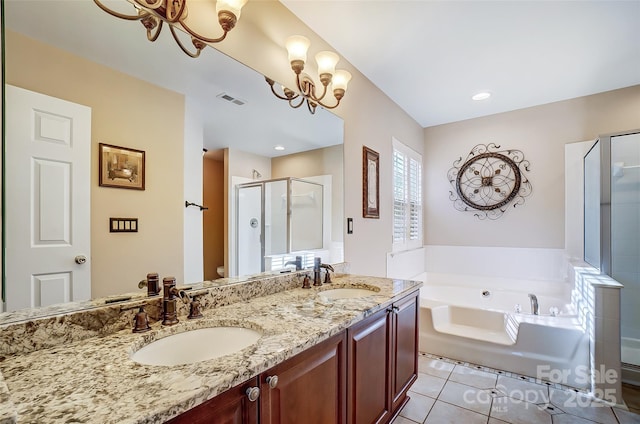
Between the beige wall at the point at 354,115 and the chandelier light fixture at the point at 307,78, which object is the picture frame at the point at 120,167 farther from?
the chandelier light fixture at the point at 307,78

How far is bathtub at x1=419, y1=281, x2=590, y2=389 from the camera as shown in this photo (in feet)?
7.08

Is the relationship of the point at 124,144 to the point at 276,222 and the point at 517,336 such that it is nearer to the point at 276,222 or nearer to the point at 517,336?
the point at 276,222

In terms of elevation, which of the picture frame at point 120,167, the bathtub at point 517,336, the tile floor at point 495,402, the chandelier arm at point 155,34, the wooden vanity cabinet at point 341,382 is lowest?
the tile floor at point 495,402

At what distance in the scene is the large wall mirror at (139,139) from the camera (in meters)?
0.83

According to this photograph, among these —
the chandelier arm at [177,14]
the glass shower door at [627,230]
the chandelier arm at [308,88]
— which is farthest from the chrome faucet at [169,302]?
the glass shower door at [627,230]

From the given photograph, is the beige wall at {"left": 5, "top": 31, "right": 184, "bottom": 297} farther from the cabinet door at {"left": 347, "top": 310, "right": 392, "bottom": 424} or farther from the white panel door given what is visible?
the cabinet door at {"left": 347, "top": 310, "right": 392, "bottom": 424}

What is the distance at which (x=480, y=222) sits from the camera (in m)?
3.47

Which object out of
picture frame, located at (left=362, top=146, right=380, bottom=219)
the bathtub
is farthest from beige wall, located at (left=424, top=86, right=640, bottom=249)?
picture frame, located at (left=362, top=146, right=380, bottom=219)

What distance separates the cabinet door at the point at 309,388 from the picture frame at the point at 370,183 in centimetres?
142

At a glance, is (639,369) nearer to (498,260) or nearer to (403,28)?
(498,260)

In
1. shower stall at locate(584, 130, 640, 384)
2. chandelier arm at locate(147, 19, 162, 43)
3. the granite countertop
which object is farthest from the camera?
shower stall at locate(584, 130, 640, 384)

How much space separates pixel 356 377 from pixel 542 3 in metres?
2.26

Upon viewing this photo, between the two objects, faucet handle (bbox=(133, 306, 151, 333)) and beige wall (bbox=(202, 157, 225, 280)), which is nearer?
faucet handle (bbox=(133, 306, 151, 333))

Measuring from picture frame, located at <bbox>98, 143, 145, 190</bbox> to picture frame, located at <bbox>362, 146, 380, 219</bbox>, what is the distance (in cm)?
169
